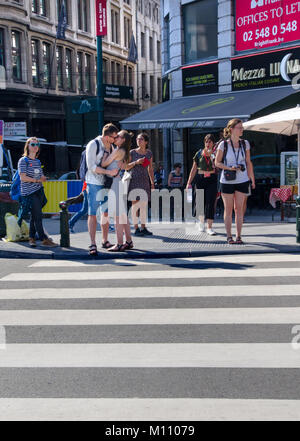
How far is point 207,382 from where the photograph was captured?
12.1 ft

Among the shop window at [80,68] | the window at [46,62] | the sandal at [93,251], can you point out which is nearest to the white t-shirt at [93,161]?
the sandal at [93,251]

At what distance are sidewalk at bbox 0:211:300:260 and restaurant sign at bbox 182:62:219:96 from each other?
7.73 metres

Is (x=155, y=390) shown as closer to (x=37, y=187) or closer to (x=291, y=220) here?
(x=37, y=187)

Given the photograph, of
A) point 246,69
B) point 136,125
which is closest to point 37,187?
point 136,125

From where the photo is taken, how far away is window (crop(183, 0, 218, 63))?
1852 centimetres

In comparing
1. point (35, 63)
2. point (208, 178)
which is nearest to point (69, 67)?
point (35, 63)

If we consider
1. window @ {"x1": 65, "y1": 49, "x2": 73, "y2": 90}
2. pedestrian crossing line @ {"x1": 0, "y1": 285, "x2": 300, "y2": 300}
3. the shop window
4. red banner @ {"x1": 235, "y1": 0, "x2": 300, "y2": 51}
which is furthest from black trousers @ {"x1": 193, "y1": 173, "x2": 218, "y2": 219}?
the shop window

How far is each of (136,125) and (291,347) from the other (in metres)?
13.2

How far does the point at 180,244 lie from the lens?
30.9 ft

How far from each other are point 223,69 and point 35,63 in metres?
18.1

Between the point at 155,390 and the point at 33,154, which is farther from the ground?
the point at 33,154

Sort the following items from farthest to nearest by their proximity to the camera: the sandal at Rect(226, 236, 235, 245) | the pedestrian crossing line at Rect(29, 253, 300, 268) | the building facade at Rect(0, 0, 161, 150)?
the building facade at Rect(0, 0, 161, 150), the sandal at Rect(226, 236, 235, 245), the pedestrian crossing line at Rect(29, 253, 300, 268)

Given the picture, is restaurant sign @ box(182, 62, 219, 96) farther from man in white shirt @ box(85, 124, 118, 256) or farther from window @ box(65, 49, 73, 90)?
window @ box(65, 49, 73, 90)

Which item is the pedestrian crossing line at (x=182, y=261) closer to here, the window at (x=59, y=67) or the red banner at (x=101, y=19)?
the red banner at (x=101, y=19)
